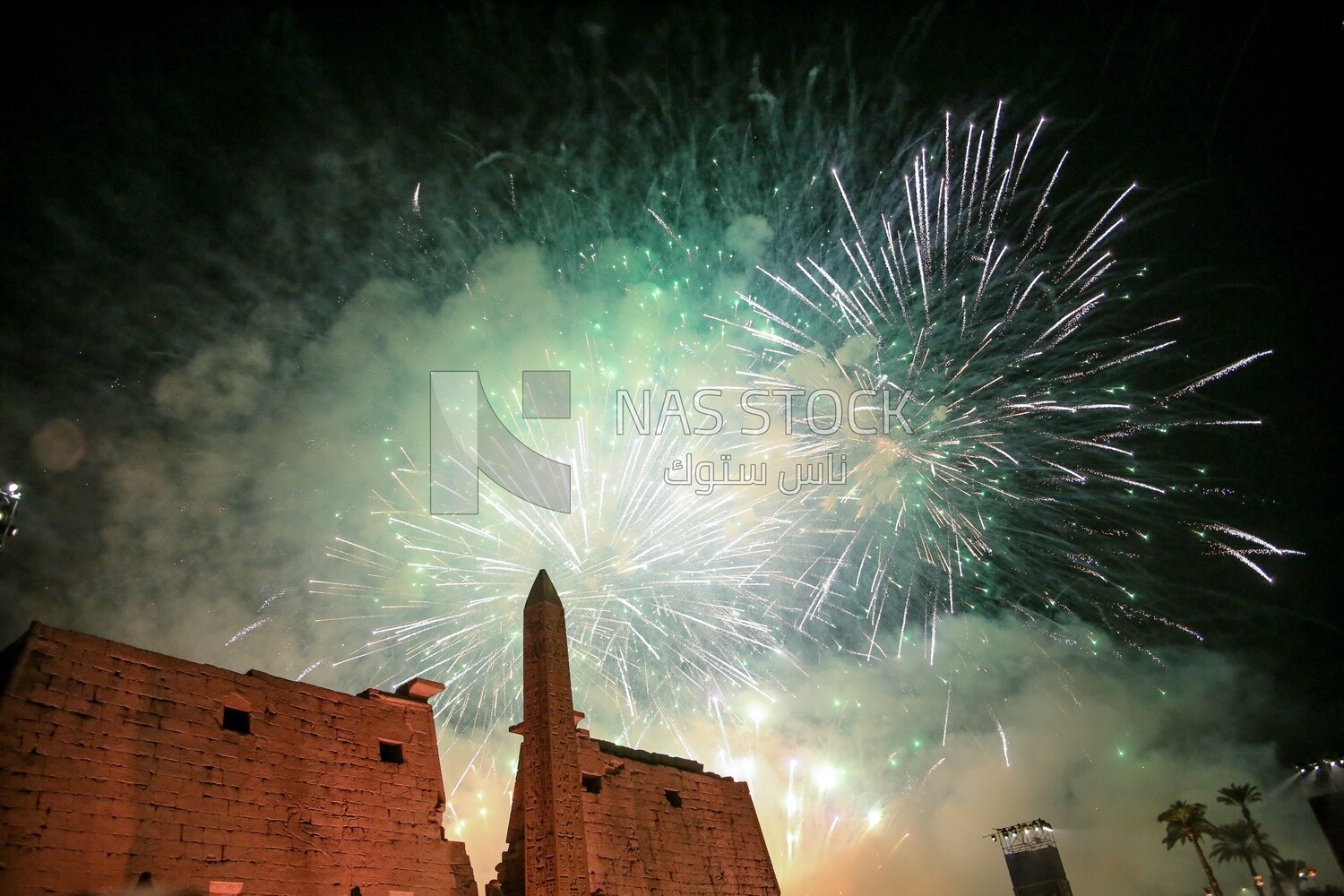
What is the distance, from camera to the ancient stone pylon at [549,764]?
1280 centimetres

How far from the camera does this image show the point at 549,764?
1355 cm

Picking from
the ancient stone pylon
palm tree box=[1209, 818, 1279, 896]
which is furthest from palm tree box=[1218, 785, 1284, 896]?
the ancient stone pylon

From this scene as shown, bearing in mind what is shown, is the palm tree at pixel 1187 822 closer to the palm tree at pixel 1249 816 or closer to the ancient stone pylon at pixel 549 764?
the palm tree at pixel 1249 816

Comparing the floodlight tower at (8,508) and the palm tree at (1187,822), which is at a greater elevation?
the floodlight tower at (8,508)

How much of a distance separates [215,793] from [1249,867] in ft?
163

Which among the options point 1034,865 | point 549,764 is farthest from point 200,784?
point 1034,865

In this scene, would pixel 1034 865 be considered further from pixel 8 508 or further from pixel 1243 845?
pixel 8 508

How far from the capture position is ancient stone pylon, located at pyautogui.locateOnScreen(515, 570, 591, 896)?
42.0ft

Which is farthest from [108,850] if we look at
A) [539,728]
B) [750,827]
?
[750,827]

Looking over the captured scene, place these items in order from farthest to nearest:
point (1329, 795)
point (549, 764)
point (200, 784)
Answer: point (1329, 795), point (549, 764), point (200, 784)

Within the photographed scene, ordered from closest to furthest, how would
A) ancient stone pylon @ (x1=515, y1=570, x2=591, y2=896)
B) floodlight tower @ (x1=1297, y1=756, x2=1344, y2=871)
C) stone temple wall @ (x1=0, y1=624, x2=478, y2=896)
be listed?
stone temple wall @ (x1=0, y1=624, x2=478, y2=896), ancient stone pylon @ (x1=515, y1=570, x2=591, y2=896), floodlight tower @ (x1=1297, y1=756, x2=1344, y2=871)

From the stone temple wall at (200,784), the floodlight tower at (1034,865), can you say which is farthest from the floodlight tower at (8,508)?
the floodlight tower at (1034,865)

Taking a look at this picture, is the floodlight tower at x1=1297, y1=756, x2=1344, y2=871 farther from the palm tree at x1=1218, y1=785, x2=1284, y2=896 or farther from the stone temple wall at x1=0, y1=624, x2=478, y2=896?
the stone temple wall at x1=0, y1=624, x2=478, y2=896

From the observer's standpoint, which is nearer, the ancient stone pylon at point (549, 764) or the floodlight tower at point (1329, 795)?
the ancient stone pylon at point (549, 764)
